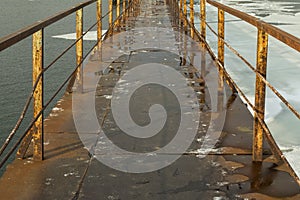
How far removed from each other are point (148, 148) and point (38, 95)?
95 cm

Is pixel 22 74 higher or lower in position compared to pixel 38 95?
lower

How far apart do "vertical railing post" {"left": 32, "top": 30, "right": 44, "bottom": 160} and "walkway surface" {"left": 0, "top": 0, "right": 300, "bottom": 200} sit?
0.34ft

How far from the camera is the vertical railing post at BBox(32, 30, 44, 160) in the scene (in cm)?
342

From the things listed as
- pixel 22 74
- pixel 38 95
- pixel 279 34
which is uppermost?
pixel 279 34

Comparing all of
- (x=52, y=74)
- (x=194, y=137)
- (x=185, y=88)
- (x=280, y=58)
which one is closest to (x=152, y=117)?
(x=194, y=137)

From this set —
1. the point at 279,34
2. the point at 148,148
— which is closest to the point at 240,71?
the point at 148,148

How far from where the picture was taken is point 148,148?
3.85m

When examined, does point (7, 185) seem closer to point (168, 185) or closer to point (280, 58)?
point (168, 185)

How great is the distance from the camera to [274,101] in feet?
24.7

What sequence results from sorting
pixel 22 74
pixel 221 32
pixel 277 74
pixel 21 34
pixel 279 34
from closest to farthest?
1. pixel 21 34
2. pixel 279 34
3. pixel 221 32
4. pixel 277 74
5. pixel 22 74

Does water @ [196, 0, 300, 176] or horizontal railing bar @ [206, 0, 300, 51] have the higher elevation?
horizontal railing bar @ [206, 0, 300, 51]

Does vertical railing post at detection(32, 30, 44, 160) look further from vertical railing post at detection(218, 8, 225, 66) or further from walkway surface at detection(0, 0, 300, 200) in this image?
vertical railing post at detection(218, 8, 225, 66)

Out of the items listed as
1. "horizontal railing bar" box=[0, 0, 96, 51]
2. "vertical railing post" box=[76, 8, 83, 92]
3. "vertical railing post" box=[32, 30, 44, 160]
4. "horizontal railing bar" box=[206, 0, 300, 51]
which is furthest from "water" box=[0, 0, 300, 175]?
"horizontal railing bar" box=[0, 0, 96, 51]

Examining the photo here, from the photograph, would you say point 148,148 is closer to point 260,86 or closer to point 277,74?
point 260,86
